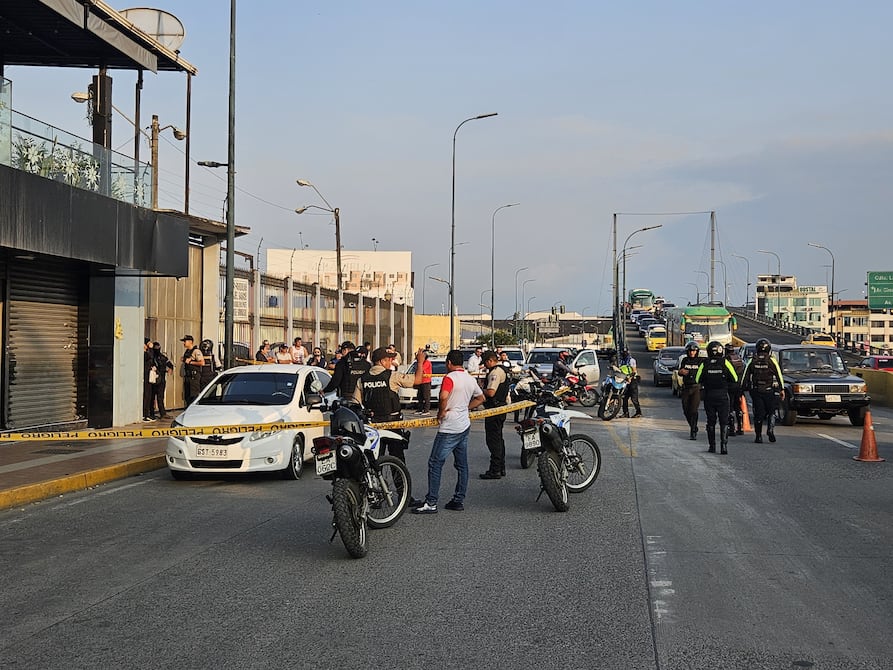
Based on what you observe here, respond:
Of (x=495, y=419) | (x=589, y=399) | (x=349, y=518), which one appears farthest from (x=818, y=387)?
(x=349, y=518)

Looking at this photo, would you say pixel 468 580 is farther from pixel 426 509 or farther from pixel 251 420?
pixel 251 420

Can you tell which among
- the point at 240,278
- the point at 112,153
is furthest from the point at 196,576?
the point at 240,278

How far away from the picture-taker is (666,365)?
135 ft

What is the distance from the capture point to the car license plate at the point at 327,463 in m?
8.52

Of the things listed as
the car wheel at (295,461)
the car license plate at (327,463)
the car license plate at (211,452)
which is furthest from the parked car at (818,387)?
the car license plate at (327,463)

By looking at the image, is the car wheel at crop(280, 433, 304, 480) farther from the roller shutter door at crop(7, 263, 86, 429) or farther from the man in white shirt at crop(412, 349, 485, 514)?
the roller shutter door at crop(7, 263, 86, 429)

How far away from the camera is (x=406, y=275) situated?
115250 millimetres

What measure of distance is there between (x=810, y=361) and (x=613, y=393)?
4.55 meters

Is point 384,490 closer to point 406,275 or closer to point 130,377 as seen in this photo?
point 130,377

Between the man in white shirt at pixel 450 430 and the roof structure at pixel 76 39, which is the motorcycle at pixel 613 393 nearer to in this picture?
the roof structure at pixel 76 39

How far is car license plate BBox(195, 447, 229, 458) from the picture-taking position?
511 inches


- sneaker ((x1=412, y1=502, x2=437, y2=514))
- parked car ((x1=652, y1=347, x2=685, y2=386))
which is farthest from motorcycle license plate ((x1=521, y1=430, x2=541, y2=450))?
parked car ((x1=652, y1=347, x2=685, y2=386))

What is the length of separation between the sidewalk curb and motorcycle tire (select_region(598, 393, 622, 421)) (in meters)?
12.1

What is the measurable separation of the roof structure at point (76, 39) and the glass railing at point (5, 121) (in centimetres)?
165
